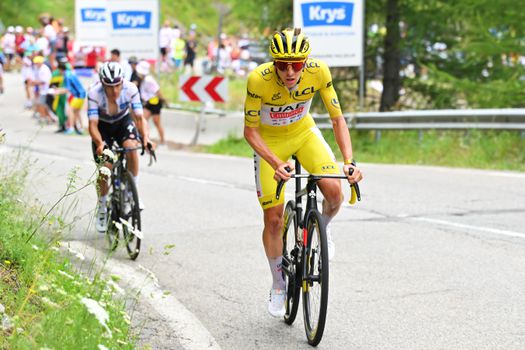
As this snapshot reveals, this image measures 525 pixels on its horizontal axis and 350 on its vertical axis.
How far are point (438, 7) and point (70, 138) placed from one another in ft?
29.9

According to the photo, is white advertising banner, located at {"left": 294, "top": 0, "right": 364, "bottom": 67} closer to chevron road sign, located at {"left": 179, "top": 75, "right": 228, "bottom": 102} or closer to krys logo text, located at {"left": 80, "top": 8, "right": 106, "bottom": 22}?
chevron road sign, located at {"left": 179, "top": 75, "right": 228, "bottom": 102}

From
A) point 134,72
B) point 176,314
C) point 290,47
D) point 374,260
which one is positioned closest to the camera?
point 290,47

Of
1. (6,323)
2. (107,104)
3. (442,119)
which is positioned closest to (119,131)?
(107,104)

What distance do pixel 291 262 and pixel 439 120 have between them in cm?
1210

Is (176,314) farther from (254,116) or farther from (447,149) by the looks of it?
(447,149)

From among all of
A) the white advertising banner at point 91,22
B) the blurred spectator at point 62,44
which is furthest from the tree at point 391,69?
the blurred spectator at point 62,44

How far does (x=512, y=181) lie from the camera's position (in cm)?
1422

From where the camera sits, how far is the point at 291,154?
7.38 metres

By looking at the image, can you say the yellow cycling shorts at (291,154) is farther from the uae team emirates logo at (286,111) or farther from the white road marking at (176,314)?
the white road marking at (176,314)

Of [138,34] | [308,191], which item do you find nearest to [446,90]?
[138,34]

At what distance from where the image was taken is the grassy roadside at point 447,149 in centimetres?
1689

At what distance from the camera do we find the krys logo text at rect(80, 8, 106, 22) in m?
31.6

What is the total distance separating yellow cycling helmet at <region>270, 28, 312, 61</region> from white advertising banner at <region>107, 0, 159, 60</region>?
20.9m

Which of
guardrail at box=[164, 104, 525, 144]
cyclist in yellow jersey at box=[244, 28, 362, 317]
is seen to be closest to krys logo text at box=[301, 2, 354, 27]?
guardrail at box=[164, 104, 525, 144]
